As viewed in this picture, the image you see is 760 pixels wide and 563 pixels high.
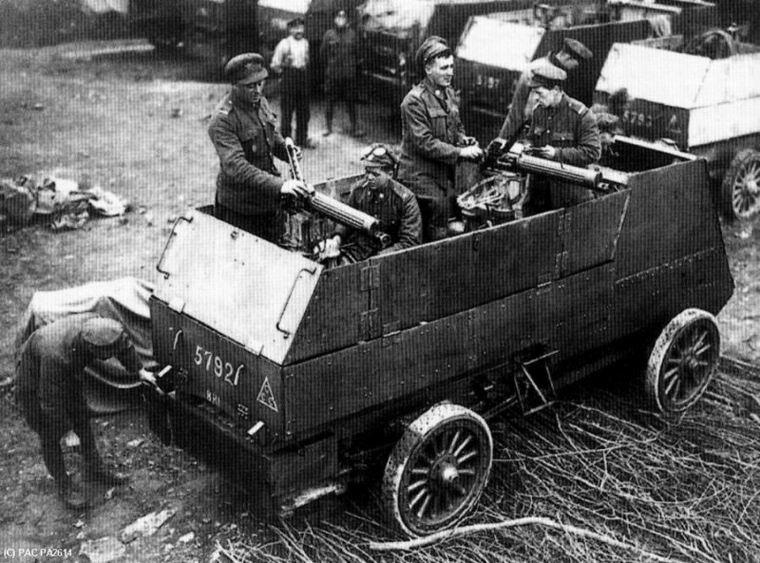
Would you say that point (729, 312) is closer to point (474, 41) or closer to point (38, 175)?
point (474, 41)

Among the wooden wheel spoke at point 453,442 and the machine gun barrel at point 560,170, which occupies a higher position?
the machine gun barrel at point 560,170

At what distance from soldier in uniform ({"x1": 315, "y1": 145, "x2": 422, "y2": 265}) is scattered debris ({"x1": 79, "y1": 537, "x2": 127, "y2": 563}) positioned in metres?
2.05

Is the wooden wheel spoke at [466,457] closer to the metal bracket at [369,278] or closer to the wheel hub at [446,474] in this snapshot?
the wheel hub at [446,474]

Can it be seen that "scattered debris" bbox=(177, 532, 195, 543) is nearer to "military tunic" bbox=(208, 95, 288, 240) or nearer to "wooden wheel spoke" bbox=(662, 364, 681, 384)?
"military tunic" bbox=(208, 95, 288, 240)

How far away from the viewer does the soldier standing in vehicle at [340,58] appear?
13609mm

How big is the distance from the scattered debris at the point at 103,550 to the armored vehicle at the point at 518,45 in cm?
754

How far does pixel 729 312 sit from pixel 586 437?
2765mm

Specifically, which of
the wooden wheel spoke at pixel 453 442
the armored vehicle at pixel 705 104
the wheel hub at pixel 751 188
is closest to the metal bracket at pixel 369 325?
the wooden wheel spoke at pixel 453 442

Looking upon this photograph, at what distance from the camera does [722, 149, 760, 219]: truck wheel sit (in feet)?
34.4

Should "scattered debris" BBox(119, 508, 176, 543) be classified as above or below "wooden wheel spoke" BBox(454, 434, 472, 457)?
below

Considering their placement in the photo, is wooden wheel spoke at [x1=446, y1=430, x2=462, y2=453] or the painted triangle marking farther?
wooden wheel spoke at [x1=446, y1=430, x2=462, y2=453]

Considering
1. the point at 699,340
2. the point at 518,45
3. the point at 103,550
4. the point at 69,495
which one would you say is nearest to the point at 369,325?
the point at 103,550

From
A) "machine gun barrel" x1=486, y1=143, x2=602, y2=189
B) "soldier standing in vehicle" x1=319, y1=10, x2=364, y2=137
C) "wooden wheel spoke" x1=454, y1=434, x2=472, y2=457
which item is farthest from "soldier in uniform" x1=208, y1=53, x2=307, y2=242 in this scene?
"soldier standing in vehicle" x1=319, y1=10, x2=364, y2=137

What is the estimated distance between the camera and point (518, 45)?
11609mm
